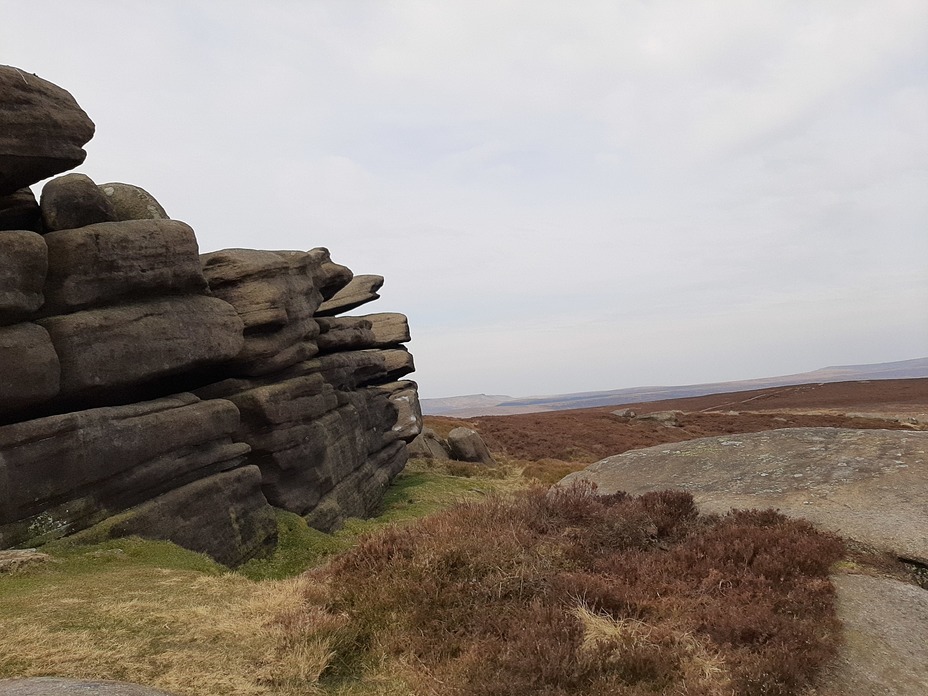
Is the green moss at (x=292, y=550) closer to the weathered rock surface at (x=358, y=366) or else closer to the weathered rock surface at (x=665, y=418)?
the weathered rock surface at (x=358, y=366)

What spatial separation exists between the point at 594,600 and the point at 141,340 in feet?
49.1

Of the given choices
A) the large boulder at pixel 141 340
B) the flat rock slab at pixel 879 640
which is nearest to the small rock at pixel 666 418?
the large boulder at pixel 141 340

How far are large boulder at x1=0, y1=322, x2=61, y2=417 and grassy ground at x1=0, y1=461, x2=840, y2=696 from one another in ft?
12.0

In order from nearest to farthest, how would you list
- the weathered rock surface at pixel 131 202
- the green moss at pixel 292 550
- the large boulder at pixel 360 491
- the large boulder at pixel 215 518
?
the large boulder at pixel 215 518 < the green moss at pixel 292 550 < the weathered rock surface at pixel 131 202 < the large boulder at pixel 360 491

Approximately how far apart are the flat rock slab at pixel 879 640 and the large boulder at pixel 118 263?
1875 cm

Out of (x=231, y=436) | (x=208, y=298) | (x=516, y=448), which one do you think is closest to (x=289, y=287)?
(x=208, y=298)

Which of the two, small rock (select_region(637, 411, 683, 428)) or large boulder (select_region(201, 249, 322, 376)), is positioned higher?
large boulder (select_region(201, 249, 322, 376))

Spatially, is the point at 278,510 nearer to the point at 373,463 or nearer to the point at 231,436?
the point at 231,436

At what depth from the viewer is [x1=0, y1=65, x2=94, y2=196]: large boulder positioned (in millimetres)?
14969

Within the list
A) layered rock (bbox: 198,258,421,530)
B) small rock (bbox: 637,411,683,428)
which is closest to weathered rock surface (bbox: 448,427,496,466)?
layered rock (bbox: 198,258,421,530)

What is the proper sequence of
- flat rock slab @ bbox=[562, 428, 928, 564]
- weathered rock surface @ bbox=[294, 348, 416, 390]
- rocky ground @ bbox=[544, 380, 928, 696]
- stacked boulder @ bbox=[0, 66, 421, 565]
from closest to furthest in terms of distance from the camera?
rocky ground @ bbox=[544, 380, 928, 696], flat rock slab @ bbox=[562, 428, 928, 564], stacked boulder @ bbox=[0, 66, 421, 565], weathered rock surface @ bbox=[294, 348, 416, 390]

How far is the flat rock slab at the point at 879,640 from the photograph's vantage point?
6680 millimetres

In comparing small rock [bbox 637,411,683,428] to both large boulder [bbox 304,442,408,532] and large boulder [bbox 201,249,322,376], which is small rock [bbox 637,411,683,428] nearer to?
large boulder [bbox 304,442,408,532]

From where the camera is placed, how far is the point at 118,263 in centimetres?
1753
